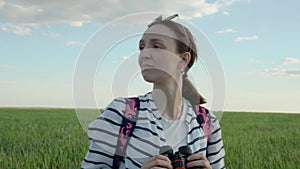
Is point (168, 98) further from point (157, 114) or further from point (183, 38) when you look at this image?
point (183, 38)

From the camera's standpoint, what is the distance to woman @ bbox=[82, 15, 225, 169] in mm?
2096

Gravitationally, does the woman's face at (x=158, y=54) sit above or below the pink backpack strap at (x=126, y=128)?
above

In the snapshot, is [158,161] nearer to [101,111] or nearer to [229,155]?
[101,111]

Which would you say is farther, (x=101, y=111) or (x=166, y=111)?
(x=166, y=111)

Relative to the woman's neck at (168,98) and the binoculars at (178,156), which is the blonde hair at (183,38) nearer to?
the woman's neck at (168,98)

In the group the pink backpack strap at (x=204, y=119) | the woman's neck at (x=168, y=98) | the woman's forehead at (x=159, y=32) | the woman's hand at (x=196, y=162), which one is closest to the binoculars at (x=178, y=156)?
the woman's hand at (x=196, y=162)

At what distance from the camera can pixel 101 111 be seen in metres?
2.14

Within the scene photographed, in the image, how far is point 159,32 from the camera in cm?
216

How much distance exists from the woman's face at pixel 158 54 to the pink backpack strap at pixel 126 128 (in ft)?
0.56

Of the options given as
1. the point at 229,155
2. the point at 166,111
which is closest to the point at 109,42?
the point at 166,111

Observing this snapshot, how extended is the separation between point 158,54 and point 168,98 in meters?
0.33

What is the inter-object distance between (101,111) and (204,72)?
64 centimetres

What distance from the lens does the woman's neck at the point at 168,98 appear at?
2242mm

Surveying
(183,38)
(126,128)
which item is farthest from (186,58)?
(126,128)
